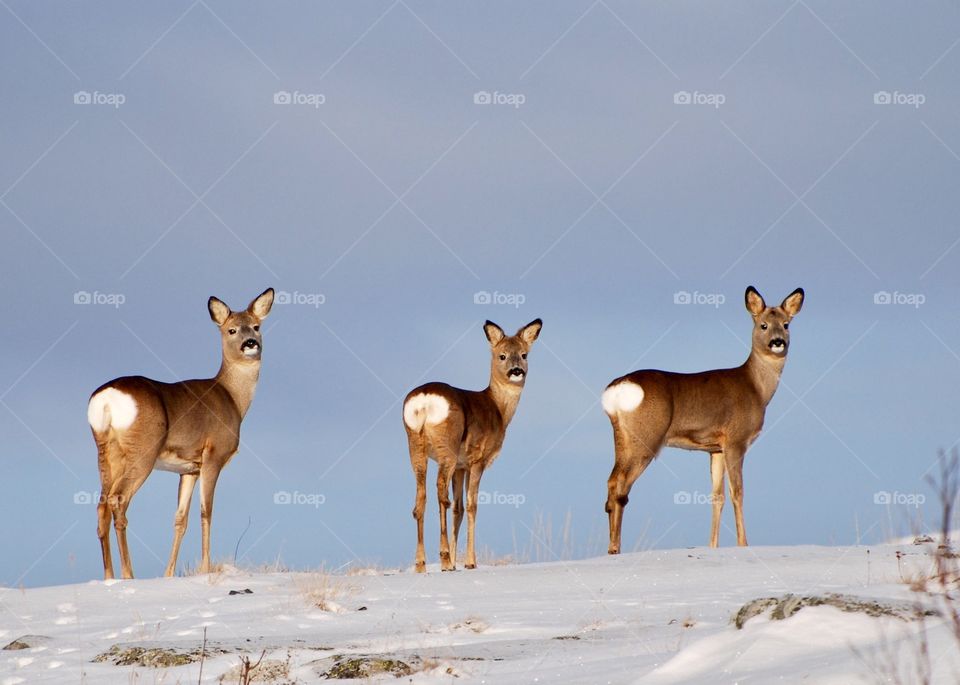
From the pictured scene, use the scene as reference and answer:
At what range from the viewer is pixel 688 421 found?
16984 millimetres

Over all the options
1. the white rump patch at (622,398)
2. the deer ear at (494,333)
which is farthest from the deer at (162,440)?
the white rump patch at (622,398)

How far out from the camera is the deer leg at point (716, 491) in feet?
55.2

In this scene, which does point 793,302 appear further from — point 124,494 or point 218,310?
point 124,494

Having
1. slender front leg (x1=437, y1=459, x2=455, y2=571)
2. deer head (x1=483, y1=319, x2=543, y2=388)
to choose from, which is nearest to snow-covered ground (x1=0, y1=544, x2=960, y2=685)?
slender front leg (x1=437, y1=459, x2=455, y2=571)

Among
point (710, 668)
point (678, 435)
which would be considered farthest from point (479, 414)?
point (710, 668)

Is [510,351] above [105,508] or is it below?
above

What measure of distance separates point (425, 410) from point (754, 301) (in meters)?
5.40

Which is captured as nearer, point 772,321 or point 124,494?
point 124,494

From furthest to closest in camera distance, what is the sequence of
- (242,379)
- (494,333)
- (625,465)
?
1. (242,379)
2. (494,333)
3. (625,465)

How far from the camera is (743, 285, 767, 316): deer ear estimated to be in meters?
18.1

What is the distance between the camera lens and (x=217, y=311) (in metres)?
17.5

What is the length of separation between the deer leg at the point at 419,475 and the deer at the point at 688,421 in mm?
2521

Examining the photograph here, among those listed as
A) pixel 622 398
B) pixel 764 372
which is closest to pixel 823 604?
pixel 622 398

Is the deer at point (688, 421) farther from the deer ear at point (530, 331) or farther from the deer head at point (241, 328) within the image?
the deer head at point (241, 328)
